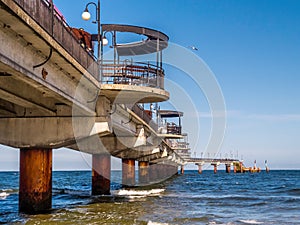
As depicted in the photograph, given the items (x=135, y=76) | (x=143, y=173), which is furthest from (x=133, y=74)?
(x=143, y=173)

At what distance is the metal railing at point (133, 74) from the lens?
61.6ft

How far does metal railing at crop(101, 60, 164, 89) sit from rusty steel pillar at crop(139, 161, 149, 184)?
41.4 meters

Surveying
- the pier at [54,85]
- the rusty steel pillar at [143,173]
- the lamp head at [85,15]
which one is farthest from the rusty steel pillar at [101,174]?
the rusty steel pillar at [143,173]

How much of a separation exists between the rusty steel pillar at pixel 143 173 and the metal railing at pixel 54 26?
45.3 meters

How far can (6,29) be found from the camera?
389 inches

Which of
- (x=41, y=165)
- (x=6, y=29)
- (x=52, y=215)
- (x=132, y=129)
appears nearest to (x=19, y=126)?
(x=41, y=165)

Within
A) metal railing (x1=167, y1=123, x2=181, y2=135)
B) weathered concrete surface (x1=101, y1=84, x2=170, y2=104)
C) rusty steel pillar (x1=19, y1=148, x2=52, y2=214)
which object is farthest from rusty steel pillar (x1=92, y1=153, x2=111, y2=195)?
weathered concrete surface (x1=101, y1=84, x2=170, y2=104)

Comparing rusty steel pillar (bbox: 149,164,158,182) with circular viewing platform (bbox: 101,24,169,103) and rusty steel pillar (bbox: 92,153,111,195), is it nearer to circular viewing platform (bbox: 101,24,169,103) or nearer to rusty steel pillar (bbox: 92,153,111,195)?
rusty steel pillar (bbox: 92,153,111,195)

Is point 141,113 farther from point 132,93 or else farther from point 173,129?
point 173,129

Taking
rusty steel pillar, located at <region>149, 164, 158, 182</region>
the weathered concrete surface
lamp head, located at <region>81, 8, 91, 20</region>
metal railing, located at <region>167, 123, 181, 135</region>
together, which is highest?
lamp head, located at <region>81, 8, 91, 20</region>

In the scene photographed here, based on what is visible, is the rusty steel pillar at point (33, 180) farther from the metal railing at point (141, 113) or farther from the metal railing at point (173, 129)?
the metal railing at point (173, 129)

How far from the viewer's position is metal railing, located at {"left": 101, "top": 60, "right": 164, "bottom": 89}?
18.8 meters

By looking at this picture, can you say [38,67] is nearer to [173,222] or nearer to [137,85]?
[137,85]

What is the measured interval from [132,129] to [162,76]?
444 inches
